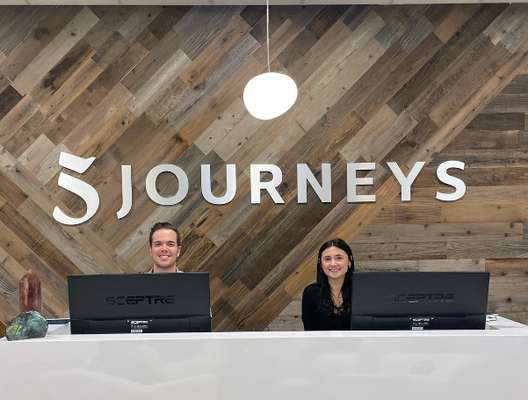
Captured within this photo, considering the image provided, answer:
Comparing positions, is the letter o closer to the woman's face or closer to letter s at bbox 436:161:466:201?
the woman's face

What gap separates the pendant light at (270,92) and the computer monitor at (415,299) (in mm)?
1383

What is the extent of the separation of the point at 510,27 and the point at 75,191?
138 inches

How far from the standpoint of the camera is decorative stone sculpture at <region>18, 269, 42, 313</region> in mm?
1970

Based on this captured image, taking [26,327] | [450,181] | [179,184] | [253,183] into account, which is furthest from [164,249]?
[450,181]

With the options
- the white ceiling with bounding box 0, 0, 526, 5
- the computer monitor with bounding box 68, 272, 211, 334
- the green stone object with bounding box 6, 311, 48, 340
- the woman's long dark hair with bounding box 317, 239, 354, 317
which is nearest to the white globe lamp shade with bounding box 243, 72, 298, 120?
the woman's long dark hair with bounding box 317, 239, 354, 317

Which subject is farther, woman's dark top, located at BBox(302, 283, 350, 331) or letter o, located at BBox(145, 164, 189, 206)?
letter o, located at BBox(145, 164, 189, 206)

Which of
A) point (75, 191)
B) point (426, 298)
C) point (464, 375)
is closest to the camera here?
point (464, 375)

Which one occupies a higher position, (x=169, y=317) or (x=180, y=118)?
(x=180, y=118)

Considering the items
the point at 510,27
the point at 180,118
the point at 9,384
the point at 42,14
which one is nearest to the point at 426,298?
the point at 9,384

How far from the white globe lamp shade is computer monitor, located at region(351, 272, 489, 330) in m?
1.38

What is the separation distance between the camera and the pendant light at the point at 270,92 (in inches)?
103

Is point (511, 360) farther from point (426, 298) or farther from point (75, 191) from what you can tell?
point (75, 191)

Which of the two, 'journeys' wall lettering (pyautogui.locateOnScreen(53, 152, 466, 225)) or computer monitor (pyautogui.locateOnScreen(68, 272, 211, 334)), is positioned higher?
'journeys' wall lettering (pyautogui.locateOnScreen(53, 152, 466, 225))

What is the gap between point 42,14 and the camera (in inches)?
131
